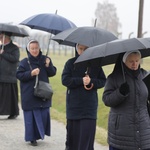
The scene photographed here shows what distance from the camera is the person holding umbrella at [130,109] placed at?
14.3 feet

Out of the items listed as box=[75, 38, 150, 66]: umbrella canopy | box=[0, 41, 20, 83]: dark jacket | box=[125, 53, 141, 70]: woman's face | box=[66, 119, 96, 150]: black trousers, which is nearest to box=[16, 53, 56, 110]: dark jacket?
box=[66, 119, 96, 150]: black trousers

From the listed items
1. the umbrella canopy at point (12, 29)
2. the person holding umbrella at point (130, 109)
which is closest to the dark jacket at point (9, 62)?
the umbrella canopy at point (12, 29)

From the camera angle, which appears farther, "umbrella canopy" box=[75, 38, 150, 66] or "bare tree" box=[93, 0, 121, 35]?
"bare tree" box=[93, 0, 121, 35]

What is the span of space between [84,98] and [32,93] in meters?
1.42

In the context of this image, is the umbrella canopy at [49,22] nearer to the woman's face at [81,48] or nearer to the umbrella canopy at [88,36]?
the woman's face at [81,48]

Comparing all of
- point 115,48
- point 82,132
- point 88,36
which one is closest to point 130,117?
A: point 115,48

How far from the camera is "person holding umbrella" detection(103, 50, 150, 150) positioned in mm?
4344

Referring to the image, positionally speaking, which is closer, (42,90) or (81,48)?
(81,48)

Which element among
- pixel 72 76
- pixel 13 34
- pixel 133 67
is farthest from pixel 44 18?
pixel 133 67

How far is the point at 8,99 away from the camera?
9.39 metres

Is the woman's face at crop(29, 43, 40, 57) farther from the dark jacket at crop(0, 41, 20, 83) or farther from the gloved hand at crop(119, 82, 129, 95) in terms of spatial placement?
the gloved hand at crop(119, 82, 129, 95)

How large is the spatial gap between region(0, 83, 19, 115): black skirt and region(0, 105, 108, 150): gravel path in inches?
7.5

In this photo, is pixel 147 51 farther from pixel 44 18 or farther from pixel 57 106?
pixel 57 106

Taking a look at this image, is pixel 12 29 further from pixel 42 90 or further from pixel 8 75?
pixel 42 90
